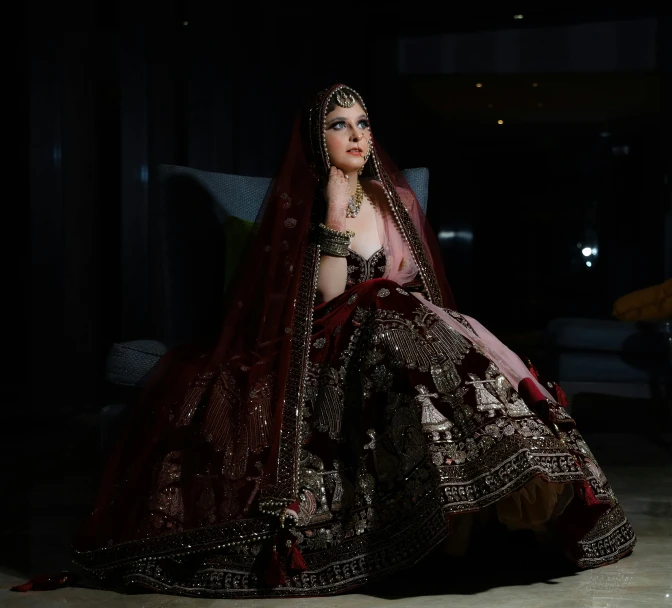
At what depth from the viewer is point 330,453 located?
2.50 metres

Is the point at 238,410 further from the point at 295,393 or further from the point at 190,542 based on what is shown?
the point at 190,542

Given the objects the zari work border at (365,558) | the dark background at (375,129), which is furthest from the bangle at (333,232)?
the dark background at (375,129)

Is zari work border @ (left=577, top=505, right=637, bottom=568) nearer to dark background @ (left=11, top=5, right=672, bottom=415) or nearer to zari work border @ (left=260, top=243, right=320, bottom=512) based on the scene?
zari work border @ (left=260, top=243, right=320, bottom=512)

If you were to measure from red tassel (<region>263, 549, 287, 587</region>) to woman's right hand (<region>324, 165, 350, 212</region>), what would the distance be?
1009 millimetres

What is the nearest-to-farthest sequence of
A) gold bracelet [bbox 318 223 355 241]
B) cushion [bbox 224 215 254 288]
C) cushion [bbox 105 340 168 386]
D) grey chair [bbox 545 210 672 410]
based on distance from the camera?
gold bracelet [bbox 318 223 355 241] → cushion [bbox 105 340 168 386] → cushion [bbox 224 215 254 288] → grey chair [bbox 545 210 672 410]

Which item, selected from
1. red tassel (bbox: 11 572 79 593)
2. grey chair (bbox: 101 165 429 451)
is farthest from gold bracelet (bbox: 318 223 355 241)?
red tassel (bbox: 11 572 79 593)

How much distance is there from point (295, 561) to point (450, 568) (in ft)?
1.43

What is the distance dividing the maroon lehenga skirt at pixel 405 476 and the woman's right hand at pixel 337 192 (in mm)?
394

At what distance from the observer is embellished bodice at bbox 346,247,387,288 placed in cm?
298

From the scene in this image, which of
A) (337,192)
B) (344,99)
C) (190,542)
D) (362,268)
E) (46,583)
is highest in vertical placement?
(344,99)

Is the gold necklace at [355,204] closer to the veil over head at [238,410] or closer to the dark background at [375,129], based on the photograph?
the veil over head at [238,410]

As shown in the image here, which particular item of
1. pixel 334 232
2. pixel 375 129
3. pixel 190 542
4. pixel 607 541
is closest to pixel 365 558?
pixel 190 542

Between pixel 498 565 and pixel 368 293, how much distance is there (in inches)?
30.9

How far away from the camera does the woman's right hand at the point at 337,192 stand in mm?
2838
